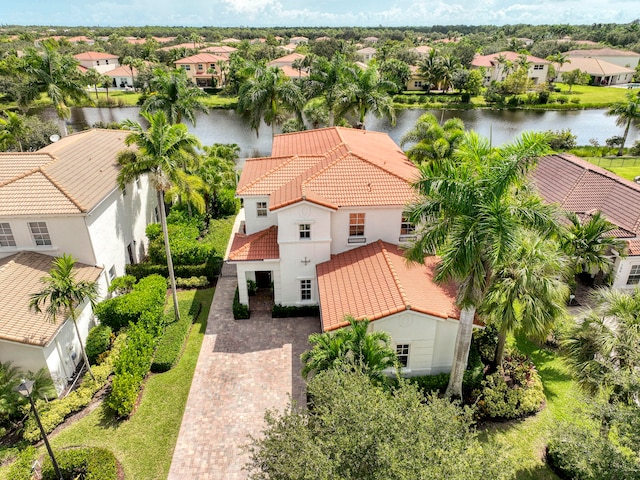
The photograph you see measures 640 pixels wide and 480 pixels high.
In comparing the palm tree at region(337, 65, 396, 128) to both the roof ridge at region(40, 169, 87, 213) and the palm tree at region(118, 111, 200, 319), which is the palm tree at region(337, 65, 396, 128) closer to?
the palm tree at region(118, 111, 200, 319)

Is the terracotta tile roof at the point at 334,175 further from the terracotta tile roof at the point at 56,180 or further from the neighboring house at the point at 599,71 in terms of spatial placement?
the neighboring house at the point at 599,71

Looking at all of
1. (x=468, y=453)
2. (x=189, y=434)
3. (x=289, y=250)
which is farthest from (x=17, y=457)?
(x=468, y=453)

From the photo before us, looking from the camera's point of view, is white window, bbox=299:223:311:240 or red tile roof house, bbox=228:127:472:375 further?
white window, bbox=299:223:311:240

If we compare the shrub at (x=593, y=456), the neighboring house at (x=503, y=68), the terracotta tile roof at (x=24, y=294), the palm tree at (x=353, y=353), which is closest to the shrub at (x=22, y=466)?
the terracotta tile roof at (x=24, y=294)

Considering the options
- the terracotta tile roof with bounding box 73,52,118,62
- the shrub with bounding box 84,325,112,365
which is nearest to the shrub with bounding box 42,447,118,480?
the shrub with bounding box 84,325,112,365

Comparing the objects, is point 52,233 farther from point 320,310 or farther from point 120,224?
point 320,310
